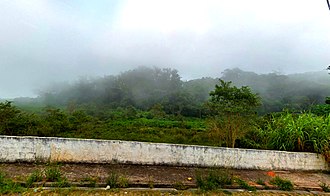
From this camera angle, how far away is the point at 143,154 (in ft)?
15.9

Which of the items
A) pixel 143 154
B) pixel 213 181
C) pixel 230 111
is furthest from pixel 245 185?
pixel 230 111

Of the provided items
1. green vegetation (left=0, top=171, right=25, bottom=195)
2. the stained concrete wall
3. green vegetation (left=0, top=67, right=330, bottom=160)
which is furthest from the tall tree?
green vegetation (left=0, top=171, right=25, bottom=195)

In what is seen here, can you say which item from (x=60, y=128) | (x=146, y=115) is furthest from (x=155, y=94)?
(x=60, y=128)

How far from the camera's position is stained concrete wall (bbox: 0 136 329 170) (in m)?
4.44

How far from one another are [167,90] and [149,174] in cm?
4233

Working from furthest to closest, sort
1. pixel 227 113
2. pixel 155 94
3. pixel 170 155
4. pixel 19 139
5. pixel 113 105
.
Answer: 1. pixel 155 94
2. pixel 113 105
3. pixel 227 113
4. pixel 170 155
5. pixel 19 139

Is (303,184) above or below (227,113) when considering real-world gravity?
below

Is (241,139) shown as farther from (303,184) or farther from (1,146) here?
(1,146)

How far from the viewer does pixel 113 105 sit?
130 ft

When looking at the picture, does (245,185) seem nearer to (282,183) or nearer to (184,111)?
(282,183)

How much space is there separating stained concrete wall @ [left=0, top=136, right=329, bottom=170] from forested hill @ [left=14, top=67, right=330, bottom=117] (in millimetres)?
27186

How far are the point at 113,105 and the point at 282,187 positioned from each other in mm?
37219

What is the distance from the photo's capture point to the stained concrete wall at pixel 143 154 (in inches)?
175

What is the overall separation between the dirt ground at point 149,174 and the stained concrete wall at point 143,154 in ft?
0.56
